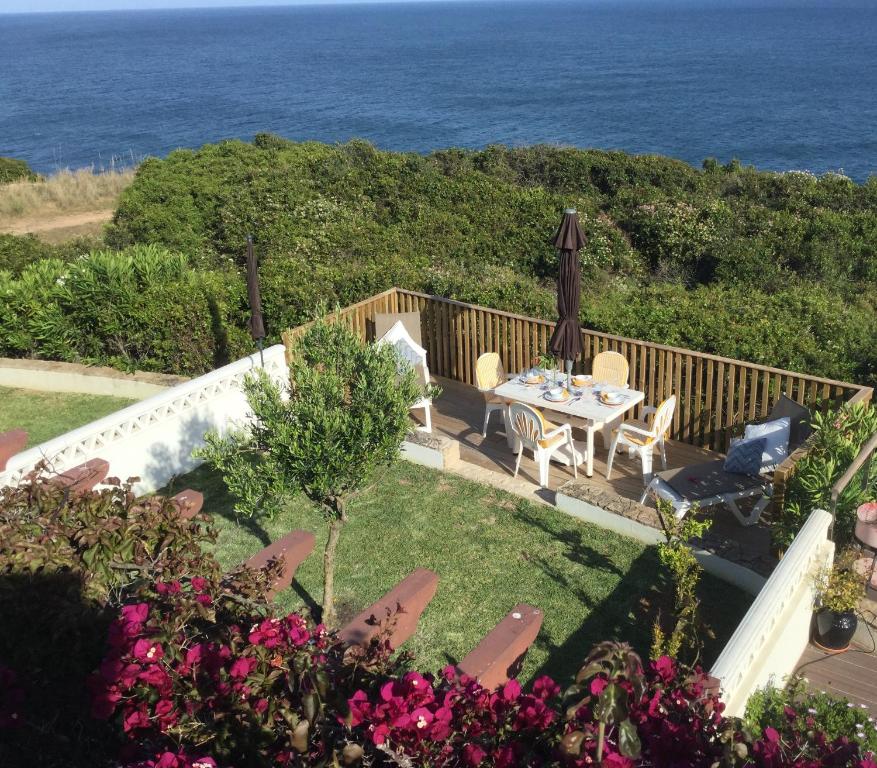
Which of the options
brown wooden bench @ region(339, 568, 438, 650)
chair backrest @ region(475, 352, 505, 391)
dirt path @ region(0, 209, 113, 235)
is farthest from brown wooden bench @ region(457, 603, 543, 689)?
dirt path @ region(0, 209, 113, 235)

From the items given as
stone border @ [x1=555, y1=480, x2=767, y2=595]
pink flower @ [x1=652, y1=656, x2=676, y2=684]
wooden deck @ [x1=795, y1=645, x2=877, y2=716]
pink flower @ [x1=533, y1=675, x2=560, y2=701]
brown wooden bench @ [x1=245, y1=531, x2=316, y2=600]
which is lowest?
wooden deck @ [x1=795, y1=645, x2=877, y2=716]

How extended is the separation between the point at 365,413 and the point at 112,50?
599 ft

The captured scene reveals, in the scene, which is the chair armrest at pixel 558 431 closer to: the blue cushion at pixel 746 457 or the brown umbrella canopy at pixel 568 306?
the brown umbrella canopy at pixel 568 306

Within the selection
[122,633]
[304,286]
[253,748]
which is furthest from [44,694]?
[304,286]

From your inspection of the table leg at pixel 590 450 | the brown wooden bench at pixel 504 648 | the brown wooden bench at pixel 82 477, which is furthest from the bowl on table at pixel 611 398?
the brown wooden bench at pixel 82 477

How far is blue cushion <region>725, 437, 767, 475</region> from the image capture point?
7.46m

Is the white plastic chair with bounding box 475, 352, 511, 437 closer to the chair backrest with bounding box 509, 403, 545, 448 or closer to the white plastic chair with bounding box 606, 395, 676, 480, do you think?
the chair backrest with bounding box 509, 403, 545, 448

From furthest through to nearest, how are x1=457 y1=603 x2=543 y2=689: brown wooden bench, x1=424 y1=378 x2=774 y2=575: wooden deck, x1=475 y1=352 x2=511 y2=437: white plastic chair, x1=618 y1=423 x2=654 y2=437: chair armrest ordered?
x1=475 y1=352 x2=511 y2=437: white plastic chair → x1=618 y1=423 x2=654 y2=437: chair armrest → x1=424 y1=378 x2=774 y2=575: wooden deck → x1=457 y1=603 x2=543 y2=689: brown wooden bench

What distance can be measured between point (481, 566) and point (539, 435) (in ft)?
5.70

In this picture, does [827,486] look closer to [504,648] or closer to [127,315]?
[504,648]

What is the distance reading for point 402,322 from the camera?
35.1 feet

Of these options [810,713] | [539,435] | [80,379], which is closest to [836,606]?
[810,713]

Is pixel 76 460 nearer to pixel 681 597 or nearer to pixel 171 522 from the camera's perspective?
pixel 171 522

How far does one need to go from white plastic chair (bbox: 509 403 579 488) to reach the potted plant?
115 inches
